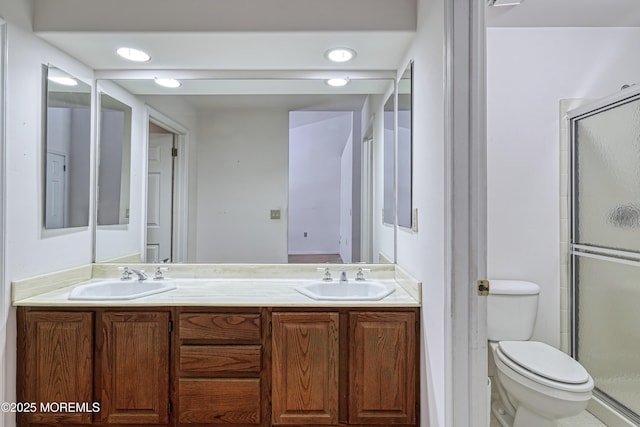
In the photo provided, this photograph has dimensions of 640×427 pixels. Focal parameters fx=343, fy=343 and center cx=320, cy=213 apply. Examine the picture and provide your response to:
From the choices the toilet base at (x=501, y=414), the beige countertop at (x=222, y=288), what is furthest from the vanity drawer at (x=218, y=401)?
the toilet base at (x=501, y=414)

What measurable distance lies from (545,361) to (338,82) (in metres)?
1.96

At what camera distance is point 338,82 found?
86.4 inches

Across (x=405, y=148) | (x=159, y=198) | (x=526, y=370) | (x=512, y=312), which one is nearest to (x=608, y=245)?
(x=512, y=312)

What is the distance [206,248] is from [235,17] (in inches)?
53.6

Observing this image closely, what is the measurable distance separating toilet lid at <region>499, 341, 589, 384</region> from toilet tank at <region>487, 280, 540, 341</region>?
10cm

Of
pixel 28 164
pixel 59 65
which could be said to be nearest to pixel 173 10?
pixel 59 65

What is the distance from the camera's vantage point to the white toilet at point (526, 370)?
5.14 feet

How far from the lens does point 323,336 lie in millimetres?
1633

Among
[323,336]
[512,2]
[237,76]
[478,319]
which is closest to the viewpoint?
[478,319]

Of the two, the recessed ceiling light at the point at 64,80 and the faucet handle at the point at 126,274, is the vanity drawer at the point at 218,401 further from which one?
the recessed ceiling light at the point at 64,80

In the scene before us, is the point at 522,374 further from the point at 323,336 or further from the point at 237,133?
the point at 237,133

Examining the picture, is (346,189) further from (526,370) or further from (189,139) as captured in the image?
(526,370)

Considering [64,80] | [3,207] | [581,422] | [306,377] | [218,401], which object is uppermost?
[64,80]

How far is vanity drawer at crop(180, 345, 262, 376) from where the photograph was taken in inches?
64.2
